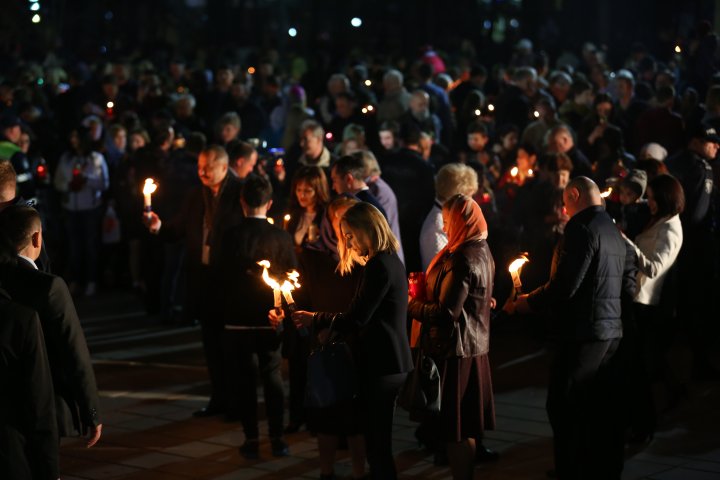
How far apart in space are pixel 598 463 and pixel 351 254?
200 centimetres

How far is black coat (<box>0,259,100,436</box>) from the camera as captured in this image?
19.6ft

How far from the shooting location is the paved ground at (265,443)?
27.7ft

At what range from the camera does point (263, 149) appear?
1666 centimetres

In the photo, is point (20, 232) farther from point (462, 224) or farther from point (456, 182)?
point (456, 182)

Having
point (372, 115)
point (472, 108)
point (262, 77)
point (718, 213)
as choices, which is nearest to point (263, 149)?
point (372, 115)

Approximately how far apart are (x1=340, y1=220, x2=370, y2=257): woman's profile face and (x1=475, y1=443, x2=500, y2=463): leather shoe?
1990 millimetres

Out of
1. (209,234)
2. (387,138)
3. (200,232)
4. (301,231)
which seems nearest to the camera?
(301,231)

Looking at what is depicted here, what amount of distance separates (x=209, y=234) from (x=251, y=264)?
1.44m

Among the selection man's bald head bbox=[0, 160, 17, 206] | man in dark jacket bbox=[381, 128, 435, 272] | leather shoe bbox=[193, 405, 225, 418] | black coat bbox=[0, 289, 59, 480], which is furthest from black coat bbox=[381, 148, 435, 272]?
black coat bbox=[0, 289, 59, 480]

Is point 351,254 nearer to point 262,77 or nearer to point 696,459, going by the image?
point 696,459

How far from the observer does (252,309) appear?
8.77 metres

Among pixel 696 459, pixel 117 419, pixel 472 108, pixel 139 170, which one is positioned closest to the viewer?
pixel 696 459

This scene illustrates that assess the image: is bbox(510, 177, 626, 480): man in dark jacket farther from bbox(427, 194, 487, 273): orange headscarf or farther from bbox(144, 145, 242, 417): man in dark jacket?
bbox(144, 145, 242, 417): man in dark jacket

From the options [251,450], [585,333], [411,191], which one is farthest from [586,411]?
[411,191]
